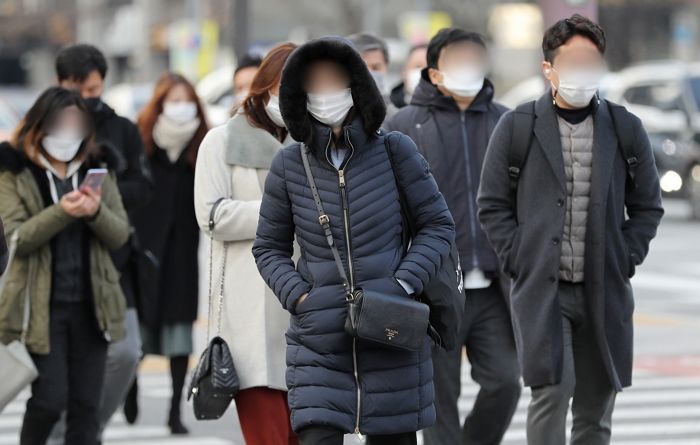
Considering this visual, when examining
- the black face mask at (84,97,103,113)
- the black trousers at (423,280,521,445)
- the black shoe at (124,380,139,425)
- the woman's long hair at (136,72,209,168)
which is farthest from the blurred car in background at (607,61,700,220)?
the black trousers at (423,280,521,445)

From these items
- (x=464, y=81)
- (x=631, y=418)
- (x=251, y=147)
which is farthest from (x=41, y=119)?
(x=631, y=418)

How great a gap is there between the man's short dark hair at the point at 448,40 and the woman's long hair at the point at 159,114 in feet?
7.38

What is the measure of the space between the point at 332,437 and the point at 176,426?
418cm

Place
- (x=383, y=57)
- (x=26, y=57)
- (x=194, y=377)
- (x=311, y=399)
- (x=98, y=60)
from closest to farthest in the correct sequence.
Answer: (x=311, y=399)
(x=194, y=377)
(x=98, y=60)
(x=383, y=57)
(x=26, y=57)

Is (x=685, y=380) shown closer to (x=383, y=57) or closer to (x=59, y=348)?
(x=383, y=57)

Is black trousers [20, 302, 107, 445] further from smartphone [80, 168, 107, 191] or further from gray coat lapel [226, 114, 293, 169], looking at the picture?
gray coat lapel [226, 114, 293, 169]

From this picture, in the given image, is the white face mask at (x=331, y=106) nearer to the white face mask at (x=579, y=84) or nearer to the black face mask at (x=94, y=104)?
the white face mask at (x=579, y=84)

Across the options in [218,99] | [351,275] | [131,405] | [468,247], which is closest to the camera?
[351,275]

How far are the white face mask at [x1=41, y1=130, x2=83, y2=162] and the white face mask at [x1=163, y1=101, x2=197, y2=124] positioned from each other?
2.53 m

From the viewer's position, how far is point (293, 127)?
5.59 meters

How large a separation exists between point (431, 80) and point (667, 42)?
47390mm

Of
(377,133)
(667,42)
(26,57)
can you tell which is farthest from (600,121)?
(26,57)

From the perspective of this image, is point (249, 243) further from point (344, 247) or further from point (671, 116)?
point (671, 116)

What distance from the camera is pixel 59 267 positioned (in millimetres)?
7219
